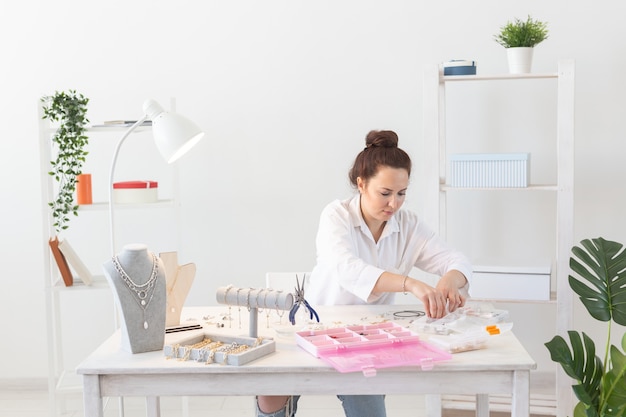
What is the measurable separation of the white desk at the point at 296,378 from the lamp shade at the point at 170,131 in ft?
2.39

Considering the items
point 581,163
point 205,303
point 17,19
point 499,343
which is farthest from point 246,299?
point 17,19

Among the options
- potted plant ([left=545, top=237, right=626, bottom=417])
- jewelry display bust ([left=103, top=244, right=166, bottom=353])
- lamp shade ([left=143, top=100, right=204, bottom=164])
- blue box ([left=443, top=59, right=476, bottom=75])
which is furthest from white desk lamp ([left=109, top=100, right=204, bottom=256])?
blue box ([left=443, top=59, right=476, bottom=75])

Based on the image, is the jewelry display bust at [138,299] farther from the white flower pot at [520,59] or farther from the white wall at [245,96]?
the white flower pot at [520,59]

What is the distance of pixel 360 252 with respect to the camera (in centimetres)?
282

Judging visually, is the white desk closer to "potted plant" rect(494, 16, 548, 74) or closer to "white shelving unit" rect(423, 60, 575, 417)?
"white shelving unit" rect(423, 60, 575, 417)

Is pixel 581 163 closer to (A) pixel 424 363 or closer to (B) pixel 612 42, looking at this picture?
(B) pixel 612 42

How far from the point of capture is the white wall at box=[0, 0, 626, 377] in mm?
4020

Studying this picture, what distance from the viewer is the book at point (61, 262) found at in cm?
366

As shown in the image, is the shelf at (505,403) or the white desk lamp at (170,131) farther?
the shelf at (505,403)

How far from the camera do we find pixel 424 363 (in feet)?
6.66

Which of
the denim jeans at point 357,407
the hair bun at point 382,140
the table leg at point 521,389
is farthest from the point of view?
the hair bun at point 382,140

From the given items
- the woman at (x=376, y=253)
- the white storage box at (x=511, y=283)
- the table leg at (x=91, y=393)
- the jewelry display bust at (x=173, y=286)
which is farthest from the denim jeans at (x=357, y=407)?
the white storage box at (x=511, y=283)

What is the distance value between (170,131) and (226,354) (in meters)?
0.80

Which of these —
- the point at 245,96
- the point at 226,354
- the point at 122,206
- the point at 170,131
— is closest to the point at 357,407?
the point at 226,354
